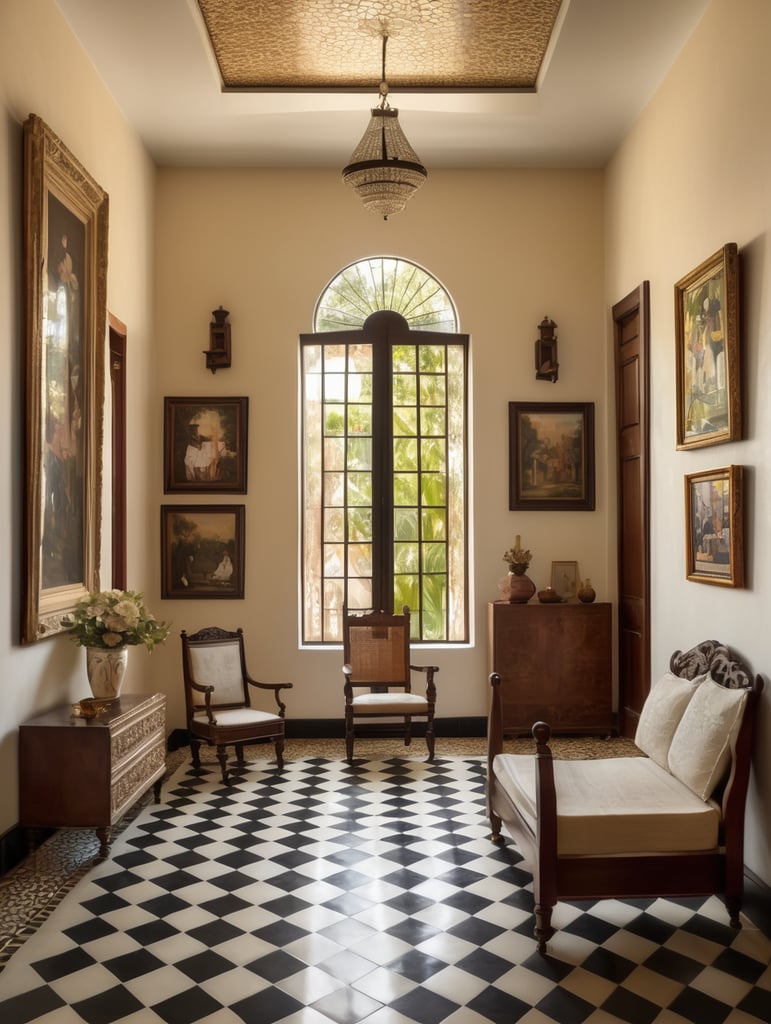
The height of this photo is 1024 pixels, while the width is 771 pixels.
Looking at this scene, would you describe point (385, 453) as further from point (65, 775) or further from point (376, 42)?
point (65, 775)

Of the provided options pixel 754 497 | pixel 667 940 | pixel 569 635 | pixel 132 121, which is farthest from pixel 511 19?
pixel 667 940

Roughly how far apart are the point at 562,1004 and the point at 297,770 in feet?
12.2

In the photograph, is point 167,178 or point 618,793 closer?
point 618,793

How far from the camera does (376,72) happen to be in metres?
6.66

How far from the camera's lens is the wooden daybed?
4.00m

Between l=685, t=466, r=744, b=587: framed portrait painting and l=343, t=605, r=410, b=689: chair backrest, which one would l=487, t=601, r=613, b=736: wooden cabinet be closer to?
l=343, t=605, r=410, b=689: chair backrest

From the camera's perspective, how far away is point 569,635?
24.9ft

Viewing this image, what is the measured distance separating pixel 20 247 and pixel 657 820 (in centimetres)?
435

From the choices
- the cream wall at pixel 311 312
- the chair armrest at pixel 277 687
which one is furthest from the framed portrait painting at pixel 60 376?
the cream wall at pixel 311 312

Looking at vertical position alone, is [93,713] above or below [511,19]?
below

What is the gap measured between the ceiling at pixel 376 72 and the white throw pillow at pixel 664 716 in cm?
409

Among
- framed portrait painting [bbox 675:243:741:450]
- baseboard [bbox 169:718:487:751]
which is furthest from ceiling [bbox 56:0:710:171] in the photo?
baseboard [bbox 169:718:487:751]

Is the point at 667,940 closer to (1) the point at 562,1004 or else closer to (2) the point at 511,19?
(1) the point at 562,1004

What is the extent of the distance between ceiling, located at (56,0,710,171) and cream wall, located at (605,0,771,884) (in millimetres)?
413
